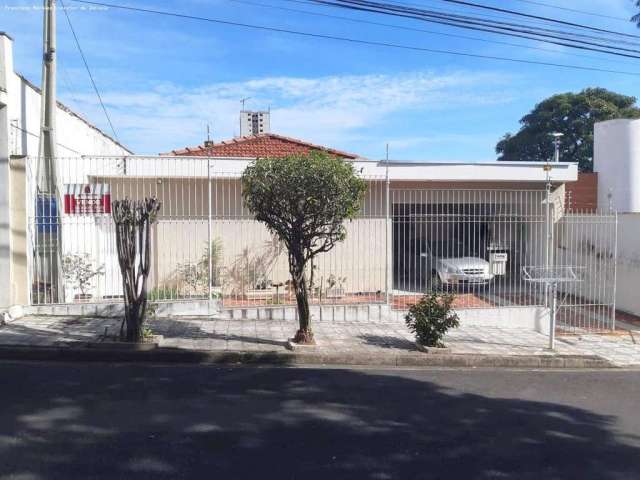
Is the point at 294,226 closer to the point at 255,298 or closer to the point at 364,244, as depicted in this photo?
the point at 255,298

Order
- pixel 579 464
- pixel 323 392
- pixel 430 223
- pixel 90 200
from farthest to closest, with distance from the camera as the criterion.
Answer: pixel 430 223, pixel 90 200, pixel 323 392, pixel 579 464

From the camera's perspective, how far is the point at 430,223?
12781 mm

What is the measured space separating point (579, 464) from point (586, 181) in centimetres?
1398

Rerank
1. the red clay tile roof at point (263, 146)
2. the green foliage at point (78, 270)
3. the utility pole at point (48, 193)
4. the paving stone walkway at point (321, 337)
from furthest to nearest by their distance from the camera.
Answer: the red clay tile roof at point (263, 146)
the green foliage at point (78, 270)
the utility pole at point (48, 193)
the paving stone walkway at point (321, 337)

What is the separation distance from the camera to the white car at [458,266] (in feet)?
42.2

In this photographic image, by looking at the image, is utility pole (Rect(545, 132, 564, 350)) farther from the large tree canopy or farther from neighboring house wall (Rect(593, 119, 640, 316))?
the large tree canopy

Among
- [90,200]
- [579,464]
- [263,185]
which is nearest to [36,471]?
[579,464]

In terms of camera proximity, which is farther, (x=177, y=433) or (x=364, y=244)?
(x=364, y=244)

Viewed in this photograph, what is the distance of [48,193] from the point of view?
10.6 metres

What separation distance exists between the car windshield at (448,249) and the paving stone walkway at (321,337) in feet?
5.58

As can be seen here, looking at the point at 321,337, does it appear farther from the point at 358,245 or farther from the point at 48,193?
the point at 48,193

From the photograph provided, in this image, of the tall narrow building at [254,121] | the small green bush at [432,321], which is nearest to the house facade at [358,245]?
the small green bush at [432,321]

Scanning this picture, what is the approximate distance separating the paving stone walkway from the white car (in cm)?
131

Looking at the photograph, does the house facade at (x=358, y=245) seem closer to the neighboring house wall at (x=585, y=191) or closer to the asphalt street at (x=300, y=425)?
the neighboring house wall at (x=585, y=191)
